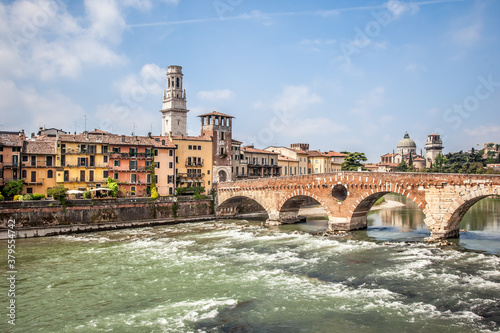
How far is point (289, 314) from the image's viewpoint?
1802 cm

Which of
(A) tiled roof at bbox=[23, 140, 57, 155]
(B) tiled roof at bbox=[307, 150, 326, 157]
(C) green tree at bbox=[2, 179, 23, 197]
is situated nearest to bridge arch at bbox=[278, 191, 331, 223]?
(A) tiled roof at bbox=[23, 140, 57, 155]

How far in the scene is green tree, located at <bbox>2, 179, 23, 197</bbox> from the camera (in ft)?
150

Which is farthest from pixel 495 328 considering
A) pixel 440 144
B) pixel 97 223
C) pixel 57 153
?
pixel 440 144

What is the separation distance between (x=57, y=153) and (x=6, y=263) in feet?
76.3

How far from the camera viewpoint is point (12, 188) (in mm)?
45969

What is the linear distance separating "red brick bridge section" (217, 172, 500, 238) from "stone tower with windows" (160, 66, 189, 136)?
911 inches

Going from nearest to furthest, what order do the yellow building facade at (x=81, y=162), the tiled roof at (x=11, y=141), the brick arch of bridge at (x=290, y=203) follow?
the brick arch of bridge at (x=290, y=203)
the tiled roof at (x=11, y=141)
the yellow building facade at (x=81, y=162)

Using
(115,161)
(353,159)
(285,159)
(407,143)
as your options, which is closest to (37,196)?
(115,161)

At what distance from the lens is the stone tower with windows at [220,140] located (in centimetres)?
6319

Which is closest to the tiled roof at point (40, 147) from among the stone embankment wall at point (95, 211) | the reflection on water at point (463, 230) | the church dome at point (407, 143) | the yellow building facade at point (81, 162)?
the yellow building facade at point (81, 162)

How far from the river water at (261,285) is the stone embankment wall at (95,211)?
5386 mm

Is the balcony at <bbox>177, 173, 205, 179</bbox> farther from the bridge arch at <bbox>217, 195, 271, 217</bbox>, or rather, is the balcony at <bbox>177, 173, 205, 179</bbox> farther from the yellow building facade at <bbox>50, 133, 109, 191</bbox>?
the yellow building facade at <bbox>50, 133, 109, 191</bbox>

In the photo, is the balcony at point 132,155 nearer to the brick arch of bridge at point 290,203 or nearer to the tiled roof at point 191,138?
the tiled roof at point 191,138

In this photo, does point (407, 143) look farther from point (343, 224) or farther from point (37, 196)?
point (37, 196)
